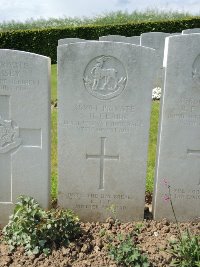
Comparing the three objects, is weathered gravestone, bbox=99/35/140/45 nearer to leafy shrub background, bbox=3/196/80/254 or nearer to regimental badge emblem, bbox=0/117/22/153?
regimental badge emblem, bbox=0/117/22/153

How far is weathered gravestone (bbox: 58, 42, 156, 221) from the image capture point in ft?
11.9

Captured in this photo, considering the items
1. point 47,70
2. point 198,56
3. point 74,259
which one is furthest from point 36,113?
point 198,56

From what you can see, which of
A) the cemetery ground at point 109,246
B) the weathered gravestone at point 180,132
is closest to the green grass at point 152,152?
the weathered gravestone at point 180,132

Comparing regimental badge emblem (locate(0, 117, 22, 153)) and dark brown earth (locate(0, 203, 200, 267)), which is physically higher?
regimental badge emblem (locate(0, 117, 22, 153))

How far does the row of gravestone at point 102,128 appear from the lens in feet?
11.9

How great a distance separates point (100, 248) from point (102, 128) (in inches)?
45.0

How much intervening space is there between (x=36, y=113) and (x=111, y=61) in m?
0.87

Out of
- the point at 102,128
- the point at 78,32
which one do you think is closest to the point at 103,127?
the point at 102,128

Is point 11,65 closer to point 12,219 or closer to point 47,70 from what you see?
point 47,70

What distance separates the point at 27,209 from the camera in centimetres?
358

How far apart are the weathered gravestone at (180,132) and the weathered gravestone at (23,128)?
3.76 ft

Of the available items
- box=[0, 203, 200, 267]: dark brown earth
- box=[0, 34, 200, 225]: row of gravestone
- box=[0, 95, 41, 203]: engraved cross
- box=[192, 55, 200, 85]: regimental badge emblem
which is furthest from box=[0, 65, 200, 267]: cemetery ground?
box=[192, 55, 200, 85]: regimental badge emblem

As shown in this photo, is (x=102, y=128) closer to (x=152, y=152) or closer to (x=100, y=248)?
(x=100, y=248)

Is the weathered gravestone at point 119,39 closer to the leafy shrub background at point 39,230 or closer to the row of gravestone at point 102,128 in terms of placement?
the row of gravestone at point 102,128
